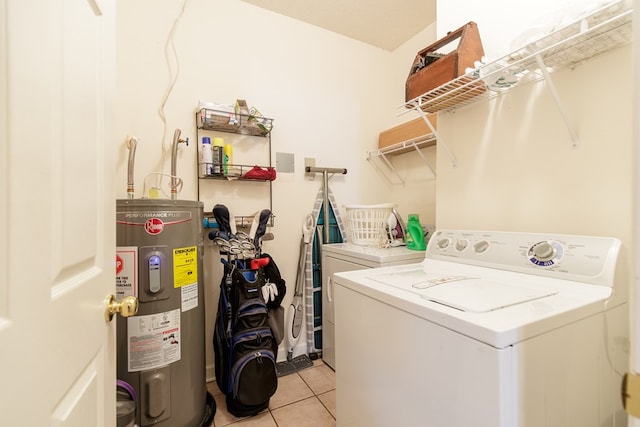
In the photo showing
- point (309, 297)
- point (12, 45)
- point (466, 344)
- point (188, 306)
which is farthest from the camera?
point (309, 297)

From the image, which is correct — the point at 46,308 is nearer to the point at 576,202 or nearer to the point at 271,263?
the point at 271,263

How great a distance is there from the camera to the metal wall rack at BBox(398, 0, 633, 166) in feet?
2.80

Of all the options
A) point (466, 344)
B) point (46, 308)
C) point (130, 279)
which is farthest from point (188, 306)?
Result: point (466, 344)

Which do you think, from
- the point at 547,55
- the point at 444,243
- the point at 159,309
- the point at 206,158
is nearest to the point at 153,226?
the point at 159,309

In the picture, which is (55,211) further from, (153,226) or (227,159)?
(227,159)

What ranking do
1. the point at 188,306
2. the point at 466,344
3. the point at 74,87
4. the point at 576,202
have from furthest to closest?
the point at 188,306 → the point at 576,202 → the point at 466,344 → the point at 74,87

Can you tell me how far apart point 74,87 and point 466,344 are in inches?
39.0

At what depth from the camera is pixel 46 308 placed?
17.0 inches

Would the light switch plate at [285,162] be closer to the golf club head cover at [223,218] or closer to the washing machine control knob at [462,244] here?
the golf club head cover at [223,218]

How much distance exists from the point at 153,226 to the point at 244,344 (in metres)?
0.78

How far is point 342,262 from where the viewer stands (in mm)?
1925

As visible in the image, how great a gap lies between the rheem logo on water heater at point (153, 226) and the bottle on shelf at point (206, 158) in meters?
0.55

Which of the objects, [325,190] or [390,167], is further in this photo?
[390,167]

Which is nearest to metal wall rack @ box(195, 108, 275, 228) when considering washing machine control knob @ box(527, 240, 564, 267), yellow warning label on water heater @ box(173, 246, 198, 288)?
yellow warning label on water heater @ box(173, 246, 198, 288)
